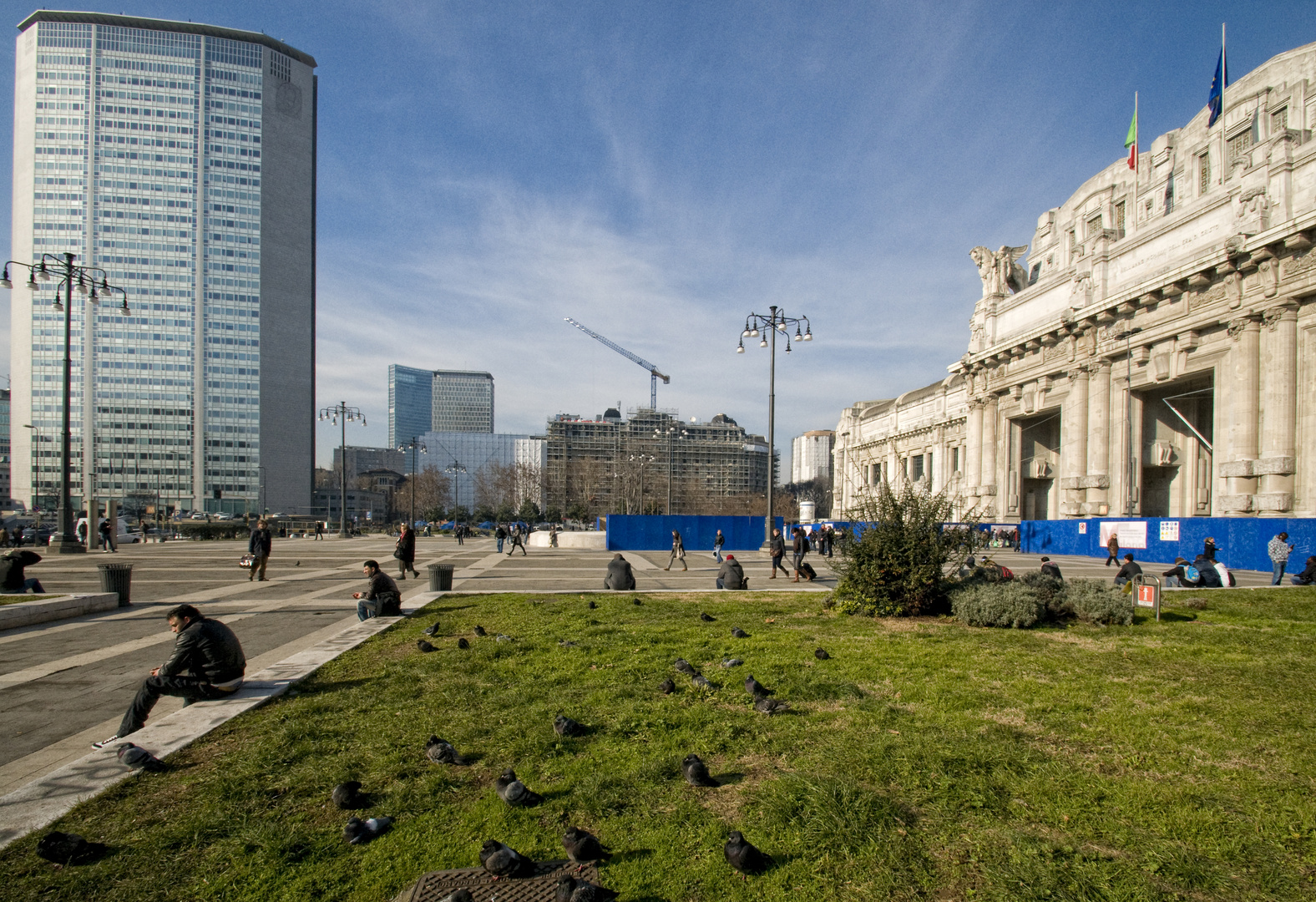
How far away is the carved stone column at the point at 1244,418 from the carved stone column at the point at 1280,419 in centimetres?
70

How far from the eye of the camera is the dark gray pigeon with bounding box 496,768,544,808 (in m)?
4.15

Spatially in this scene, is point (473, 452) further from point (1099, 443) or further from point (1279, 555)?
point (1279, 555)

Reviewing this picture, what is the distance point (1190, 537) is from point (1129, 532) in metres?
3.02

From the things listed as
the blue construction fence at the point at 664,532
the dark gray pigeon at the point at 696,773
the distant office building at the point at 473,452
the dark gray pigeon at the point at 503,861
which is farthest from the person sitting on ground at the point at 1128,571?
the distant office building at the point at 473,452

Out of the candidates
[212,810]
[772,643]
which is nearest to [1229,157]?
[772,643]

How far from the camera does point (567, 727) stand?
5.45 meters

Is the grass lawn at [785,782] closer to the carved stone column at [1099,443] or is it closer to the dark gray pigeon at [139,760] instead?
the dark gray pigeon at [139,760]

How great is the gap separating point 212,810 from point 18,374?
139m

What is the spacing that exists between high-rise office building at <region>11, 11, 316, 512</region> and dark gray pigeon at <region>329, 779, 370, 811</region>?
11894cm

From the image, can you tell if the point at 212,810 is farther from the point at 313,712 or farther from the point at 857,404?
the point at 857,404

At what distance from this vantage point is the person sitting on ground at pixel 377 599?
1163 centimetres

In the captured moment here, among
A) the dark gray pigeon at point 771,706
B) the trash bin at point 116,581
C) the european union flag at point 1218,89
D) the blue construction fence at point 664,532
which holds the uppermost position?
the european union flag at point 1218,89

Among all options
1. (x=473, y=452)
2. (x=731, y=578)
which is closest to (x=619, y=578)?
(x=731, y=578)

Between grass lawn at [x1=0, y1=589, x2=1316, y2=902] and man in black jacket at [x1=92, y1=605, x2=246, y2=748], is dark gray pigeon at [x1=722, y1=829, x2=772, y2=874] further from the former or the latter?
man in black jacket at [x1=92, y1=605, x2=246, y2=748]
